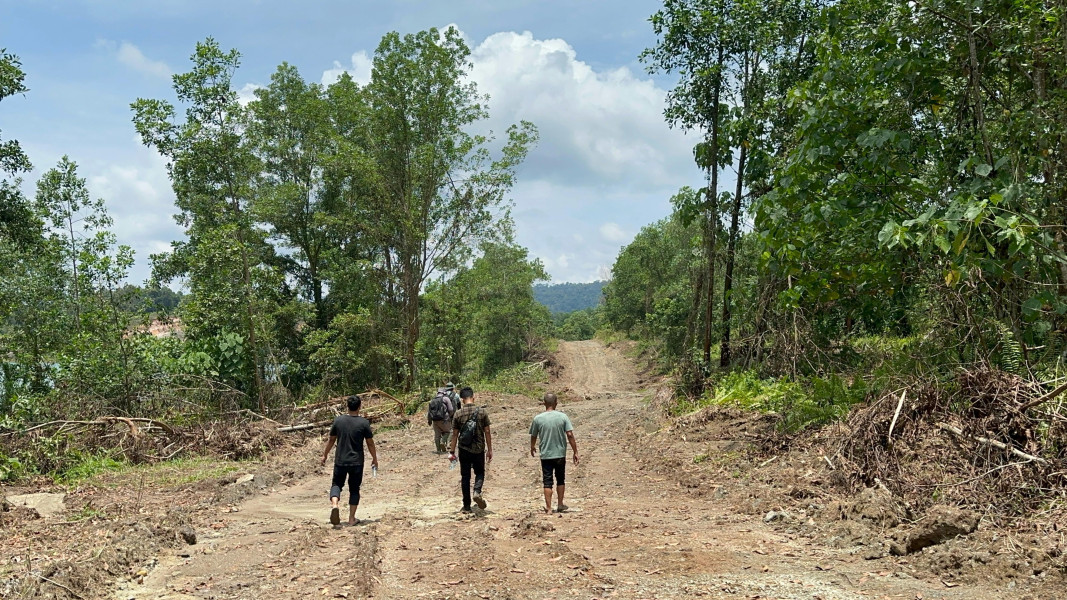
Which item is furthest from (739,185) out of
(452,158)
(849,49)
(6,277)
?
(6,277)

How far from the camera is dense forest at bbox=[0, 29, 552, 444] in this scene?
1792 centimetres

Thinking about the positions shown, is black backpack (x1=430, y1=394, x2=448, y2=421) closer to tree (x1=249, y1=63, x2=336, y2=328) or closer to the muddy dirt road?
the muddy dirt road

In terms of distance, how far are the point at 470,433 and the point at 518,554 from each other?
106 inches

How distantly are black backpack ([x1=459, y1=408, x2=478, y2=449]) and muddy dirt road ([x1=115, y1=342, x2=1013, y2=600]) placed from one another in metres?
0.96

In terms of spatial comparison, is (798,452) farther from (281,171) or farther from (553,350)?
(553,350)

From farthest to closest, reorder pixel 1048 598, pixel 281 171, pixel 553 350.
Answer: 1. pixel 553 350
2. pixel 281 171
3. pixel 1048 598

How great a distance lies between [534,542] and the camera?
23.9 feet

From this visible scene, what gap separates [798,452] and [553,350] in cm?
4303

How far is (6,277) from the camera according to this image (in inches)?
874

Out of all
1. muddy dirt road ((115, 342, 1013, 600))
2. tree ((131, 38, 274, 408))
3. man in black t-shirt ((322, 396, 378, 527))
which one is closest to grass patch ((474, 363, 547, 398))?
tree ((131, 38, 274, 408))

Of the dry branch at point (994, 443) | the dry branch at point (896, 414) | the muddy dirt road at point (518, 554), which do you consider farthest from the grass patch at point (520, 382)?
the dry branch at point (994, 443)

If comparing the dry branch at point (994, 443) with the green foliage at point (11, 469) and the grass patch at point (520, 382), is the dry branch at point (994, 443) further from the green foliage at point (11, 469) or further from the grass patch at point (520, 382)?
the grass patch at point (520, 382)

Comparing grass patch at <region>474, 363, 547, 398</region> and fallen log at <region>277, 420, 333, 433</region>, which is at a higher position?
grass patch at <region>474, 363, 547, 398</region>

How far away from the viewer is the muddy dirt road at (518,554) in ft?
19.0
